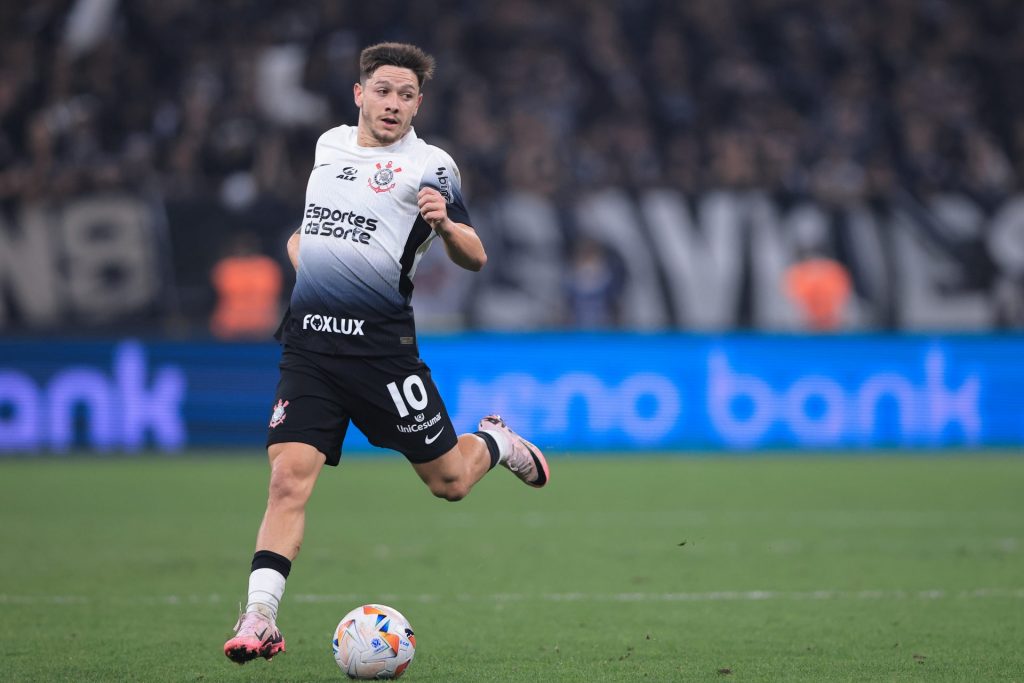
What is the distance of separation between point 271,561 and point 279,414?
0.57 metres

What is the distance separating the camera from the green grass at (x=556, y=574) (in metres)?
5.71

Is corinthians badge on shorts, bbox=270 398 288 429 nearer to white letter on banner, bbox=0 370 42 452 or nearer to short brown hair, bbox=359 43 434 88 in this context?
short brown hair, bbox=359 43 434 88

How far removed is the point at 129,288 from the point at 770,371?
703 centimetres

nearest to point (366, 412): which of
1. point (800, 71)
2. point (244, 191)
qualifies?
point (244, 191)

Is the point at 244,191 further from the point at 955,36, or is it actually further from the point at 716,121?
the point at 955,36

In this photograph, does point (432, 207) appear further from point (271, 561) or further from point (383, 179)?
point (271, 561)

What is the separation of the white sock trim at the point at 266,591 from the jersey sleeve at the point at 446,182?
1.48 m

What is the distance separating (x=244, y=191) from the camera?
56.9 ft

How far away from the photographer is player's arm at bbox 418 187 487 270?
539 centimetres

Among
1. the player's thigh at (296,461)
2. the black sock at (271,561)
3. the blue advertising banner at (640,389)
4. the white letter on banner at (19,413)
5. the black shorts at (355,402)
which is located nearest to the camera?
the black sock at (271,561)

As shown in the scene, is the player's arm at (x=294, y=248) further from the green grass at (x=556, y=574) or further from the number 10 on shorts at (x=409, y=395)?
the green grass at (x=556, y=574)

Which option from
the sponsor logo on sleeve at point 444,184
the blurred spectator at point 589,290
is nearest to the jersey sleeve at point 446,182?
the sponsor logo on sleeve at point 444,184

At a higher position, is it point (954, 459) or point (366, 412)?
point (366, 412)

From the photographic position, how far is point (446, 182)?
5.72 metres
